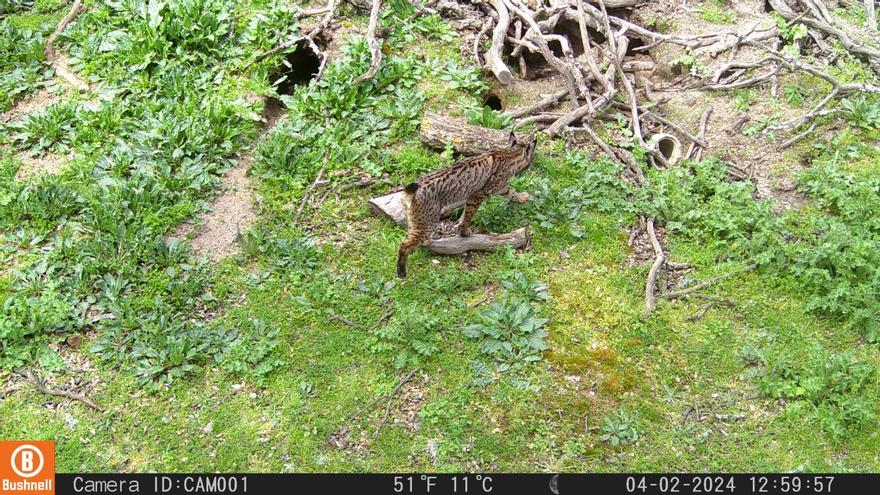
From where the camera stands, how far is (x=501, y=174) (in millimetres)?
8336

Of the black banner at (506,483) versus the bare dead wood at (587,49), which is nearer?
the black banner at (506,483)

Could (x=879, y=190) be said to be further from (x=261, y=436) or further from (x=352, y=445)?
(x=261, y=436)

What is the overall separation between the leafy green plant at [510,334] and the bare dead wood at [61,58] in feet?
22.0

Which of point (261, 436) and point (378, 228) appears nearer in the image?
point (261, 436)

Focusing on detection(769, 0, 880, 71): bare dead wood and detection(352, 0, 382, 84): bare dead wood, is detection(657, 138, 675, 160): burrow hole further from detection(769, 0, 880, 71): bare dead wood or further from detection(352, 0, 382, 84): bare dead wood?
detection(352, 0, 382, 84): bare dead wood

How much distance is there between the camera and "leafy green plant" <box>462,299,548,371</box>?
23.5 feet

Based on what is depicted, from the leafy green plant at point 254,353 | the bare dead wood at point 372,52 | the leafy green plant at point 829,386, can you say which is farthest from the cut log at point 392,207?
the leafy green plant at point 829,386

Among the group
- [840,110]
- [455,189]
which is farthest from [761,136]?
[455,189]

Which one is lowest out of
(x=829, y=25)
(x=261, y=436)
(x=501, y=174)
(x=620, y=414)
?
(x=261, y=436)

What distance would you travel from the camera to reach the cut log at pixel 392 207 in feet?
28.1

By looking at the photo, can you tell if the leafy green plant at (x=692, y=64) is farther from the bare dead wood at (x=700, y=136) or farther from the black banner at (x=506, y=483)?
the black banner at (x=506, y=483)

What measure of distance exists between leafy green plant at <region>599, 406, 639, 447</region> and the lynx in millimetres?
2620

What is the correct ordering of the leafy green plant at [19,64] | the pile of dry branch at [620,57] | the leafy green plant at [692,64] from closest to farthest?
1. the pile of dry branch at [620,57]
2. the leafy green plant at [19,64]
3. the leafy green plant at [692,64]

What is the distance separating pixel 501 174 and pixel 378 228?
5.06ft
